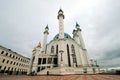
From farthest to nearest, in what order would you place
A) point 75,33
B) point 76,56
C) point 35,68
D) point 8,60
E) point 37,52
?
point 75,33 < point 76,56 < point 8,60 < point 37,52 < point 35,68

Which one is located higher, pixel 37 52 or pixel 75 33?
pixel 75 33

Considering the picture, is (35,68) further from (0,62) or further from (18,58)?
(18,58)

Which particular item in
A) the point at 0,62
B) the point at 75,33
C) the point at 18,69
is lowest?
the point at 18,69

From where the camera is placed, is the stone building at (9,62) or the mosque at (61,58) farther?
the stone building at (9,62)

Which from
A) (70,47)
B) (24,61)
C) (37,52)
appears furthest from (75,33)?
(24,61)

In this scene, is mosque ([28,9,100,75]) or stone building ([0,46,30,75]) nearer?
mosque ([28,9,100,75])

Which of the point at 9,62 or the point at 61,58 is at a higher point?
the point at 61,58

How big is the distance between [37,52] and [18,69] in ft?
60.1

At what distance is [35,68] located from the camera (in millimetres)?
26328

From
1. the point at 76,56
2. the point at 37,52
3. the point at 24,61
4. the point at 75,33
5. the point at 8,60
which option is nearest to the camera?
the point at 37,52

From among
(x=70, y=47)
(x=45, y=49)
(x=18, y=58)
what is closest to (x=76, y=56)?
(x=70, y=47)

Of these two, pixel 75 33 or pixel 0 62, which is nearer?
pixel 0 62

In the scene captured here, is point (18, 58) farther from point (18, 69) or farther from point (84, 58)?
point (84, 58)

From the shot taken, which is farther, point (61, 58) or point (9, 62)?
point (9, 62)
